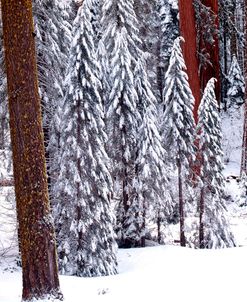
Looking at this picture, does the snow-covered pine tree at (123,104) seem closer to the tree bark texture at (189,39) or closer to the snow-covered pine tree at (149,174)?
the snow-covered pine tree at (149,174)

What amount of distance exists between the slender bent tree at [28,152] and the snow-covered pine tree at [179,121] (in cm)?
1173

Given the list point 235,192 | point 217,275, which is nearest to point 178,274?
point 217,275

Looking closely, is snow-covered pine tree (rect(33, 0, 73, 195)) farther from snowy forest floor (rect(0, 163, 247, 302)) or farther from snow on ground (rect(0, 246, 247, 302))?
snow on ground (rect(0, 246, 247, 302))

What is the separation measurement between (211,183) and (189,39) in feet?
18.4

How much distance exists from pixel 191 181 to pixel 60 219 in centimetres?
546

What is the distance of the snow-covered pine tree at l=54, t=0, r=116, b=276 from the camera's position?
1550 cm

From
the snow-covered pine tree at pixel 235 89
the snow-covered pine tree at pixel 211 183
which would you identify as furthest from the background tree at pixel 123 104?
the snow-covered pine tree at pixel 235 89

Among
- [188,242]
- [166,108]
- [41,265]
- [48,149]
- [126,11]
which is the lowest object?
[188,242]

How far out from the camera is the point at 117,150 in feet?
62.6

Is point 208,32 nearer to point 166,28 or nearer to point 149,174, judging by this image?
point 149,174

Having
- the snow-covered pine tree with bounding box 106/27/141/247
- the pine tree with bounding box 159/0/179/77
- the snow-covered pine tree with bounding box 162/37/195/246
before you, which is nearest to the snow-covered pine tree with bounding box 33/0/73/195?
the snow-covered pine tree with bounding box 106/27/141/247

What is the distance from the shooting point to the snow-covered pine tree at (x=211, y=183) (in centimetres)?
1861

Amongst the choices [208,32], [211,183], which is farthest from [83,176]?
[208,32]

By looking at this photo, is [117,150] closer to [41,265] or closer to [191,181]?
[191,181]
